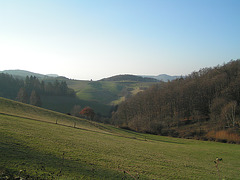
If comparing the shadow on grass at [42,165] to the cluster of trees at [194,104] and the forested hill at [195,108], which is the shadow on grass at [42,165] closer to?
the forested hill at [195,108]

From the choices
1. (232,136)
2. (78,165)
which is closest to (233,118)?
(232,136)

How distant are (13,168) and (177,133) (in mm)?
65589

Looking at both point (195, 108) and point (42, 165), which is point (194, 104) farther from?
point (42, 165)

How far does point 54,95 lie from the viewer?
141 meters

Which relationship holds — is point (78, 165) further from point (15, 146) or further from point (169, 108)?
point (169, 108)

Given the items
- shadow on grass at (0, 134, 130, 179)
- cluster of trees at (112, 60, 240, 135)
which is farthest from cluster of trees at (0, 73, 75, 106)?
shadow on grass at (0, 134, 130, 179)

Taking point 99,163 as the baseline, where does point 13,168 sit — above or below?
above

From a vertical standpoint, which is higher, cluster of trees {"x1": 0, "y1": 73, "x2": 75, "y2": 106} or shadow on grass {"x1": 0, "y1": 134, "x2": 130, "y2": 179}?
cluster of trees {"x1": 0, "y1": 73, "x2": 75, "y2": 106}

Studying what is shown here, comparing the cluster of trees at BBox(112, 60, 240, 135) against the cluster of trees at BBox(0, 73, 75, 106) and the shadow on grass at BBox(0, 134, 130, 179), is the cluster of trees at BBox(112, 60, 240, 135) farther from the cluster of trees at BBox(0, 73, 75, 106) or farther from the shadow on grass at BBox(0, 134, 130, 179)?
the cluster of trees at BBox(0, 73, 75, 106)

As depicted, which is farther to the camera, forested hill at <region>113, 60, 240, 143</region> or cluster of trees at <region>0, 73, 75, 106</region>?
cluster of trees at <region>0, 73, 75, 106</region>

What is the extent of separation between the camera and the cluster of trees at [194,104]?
206ft

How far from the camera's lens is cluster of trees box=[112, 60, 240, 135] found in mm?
62906

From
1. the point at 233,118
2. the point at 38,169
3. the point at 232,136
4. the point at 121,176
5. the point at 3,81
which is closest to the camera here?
the point at 38,169

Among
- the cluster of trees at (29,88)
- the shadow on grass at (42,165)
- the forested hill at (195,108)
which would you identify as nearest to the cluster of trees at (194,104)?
the forested hill at (195,108)
